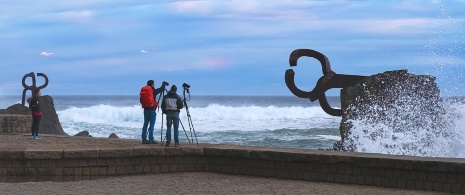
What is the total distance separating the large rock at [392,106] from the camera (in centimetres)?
1636

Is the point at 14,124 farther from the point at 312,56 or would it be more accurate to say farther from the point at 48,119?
the point at 48,119

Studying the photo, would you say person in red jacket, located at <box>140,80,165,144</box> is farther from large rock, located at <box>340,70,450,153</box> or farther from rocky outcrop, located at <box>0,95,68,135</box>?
rocky outcrop, located at <box>0,95,68,135</box>

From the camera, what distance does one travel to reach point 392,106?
17.0m

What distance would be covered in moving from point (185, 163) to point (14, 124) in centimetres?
867

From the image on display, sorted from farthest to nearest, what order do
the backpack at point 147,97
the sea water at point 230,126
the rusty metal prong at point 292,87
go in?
1. the sea water at point 230,126
2. the rusty metal prong at point 292,87
3. the backpack at point 147,97

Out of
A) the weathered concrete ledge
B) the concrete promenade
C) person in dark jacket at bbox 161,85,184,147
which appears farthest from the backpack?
the weathered concrete ledge

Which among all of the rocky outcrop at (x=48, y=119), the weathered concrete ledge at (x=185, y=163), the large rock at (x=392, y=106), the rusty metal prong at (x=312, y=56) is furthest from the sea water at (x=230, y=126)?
the weathered concrete ledge at (x=185, y=163)

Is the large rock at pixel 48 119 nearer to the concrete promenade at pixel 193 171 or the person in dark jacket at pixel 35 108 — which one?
the person in dark jacket at pixel 35 108

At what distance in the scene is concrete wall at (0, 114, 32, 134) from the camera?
18.0 meters

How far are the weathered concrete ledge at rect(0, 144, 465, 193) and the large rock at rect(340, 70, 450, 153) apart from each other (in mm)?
6092

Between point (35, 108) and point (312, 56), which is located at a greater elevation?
point (312, 56)

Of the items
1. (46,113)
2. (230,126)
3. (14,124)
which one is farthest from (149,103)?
(230,126)

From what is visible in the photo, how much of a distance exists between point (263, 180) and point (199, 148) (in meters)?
1.32

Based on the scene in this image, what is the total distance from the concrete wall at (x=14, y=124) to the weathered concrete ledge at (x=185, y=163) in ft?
23.8
